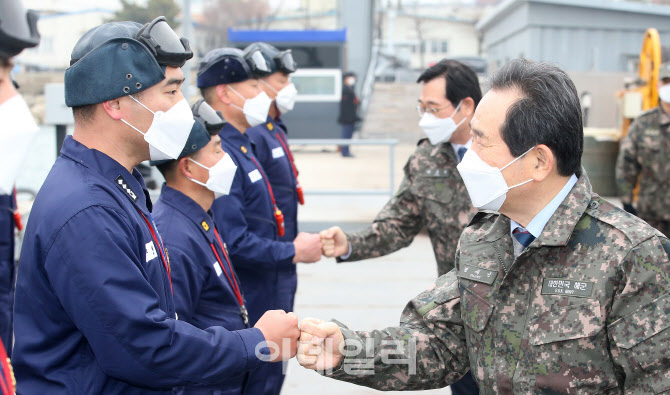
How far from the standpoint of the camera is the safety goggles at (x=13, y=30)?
77.2 inches

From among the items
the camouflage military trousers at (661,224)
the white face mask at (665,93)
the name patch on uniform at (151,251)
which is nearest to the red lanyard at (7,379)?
the name patch on uniform at (151,251)

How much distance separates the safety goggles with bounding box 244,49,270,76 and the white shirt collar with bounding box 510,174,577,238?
2.90 m

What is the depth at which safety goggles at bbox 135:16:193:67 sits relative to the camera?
87.0 inches

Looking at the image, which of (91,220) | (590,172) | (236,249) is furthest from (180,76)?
(590,172)

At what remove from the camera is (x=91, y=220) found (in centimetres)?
196

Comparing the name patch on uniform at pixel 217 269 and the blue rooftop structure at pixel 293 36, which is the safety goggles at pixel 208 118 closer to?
the name patch on uniform at pixel 217 269

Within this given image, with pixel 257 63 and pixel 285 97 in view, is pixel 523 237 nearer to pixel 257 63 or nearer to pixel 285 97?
pixel 257 63

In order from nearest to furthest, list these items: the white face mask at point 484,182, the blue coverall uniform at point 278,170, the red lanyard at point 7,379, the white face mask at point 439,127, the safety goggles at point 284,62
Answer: the red lanyard at point 7,379 < the white face mask at point 484,182 < the white face mask at point 439,127 < the blue coverall uniform at point 278,170 < the safety goggles at point 284,62

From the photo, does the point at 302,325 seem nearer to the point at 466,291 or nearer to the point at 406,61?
the point at 466,291

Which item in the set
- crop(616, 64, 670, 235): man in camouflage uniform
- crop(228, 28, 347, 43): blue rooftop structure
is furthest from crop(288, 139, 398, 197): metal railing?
crop(228, 28, 347, 43): blue rooftop structure

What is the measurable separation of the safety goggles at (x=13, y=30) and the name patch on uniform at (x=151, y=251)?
69cm

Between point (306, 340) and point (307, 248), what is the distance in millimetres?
1697

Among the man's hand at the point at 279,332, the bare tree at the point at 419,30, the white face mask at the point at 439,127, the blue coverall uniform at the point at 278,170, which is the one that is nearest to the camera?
the man's hand at the point at 279,332

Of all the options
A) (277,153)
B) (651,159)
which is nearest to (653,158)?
(651,159)
